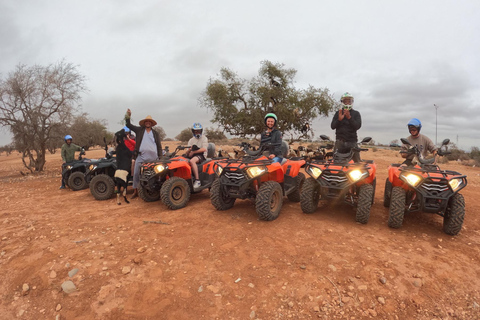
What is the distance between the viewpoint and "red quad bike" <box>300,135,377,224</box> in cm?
429

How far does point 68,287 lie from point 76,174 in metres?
6.46

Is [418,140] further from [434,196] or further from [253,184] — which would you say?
[253,184]

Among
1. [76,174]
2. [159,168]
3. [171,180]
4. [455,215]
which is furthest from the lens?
[76,174]

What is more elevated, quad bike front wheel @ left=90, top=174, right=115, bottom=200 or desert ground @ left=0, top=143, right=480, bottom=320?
quad bike front wheel @ left=90, top=174, right=115, bottom=200

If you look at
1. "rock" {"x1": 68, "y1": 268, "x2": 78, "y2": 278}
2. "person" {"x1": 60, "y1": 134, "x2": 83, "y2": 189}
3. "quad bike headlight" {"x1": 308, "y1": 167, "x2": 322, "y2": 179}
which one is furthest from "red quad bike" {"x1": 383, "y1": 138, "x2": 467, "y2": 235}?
"person" {"x1": 60, "y1": 134, "x2": 83, "y2": 189}

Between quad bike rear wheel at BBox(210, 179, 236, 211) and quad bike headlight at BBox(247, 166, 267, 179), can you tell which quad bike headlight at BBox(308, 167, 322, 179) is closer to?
quad bike headlight at BBox(247, 166, 267, 179)

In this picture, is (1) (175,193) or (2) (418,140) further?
(1) (175,193)

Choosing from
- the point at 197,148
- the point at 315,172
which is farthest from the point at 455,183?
the point at 197,148

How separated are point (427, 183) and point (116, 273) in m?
4.46

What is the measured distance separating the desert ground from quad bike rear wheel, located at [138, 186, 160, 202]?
1.17m

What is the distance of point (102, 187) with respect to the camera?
6949mm

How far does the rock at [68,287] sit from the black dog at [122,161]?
11.6 ft

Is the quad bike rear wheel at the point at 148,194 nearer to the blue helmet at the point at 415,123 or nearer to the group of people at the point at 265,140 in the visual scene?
the group of people at the point at 265,140

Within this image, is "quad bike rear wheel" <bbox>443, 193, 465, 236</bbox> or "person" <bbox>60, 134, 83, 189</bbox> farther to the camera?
"person" <bbox>60, 134, 83, 189</bbox>
